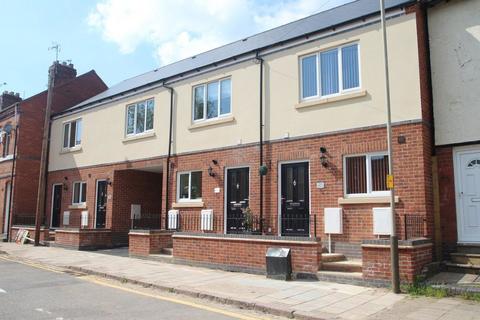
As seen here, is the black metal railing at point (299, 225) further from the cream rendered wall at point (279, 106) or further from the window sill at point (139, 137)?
the window sill at point (139, 137)

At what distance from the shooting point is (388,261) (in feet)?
30.1

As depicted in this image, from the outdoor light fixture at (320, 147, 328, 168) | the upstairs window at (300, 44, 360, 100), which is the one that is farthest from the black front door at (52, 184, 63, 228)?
the outdoor light fixture at (320, 147, 328, 168)

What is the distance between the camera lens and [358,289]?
9.23 metres

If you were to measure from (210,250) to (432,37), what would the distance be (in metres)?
8.32

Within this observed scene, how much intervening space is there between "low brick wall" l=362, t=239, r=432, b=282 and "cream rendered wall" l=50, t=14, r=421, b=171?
11.7 feet

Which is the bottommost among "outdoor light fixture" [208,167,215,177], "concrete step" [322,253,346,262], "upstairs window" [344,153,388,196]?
"concrete step" [322,253,346,262]

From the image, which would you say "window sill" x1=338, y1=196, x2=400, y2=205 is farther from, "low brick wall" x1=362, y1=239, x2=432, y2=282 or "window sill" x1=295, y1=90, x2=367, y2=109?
"window sill" x1=295, y1=90, x2=367, y2=109

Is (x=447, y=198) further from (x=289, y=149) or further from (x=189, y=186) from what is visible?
(x=189, y=186)

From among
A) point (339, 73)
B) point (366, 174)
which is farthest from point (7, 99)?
point (366, 174)

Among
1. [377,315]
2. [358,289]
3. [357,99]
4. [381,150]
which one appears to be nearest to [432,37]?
[357,99]

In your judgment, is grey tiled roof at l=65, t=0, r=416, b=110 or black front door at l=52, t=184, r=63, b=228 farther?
black front door at l=52, t=184, r=63, b=228

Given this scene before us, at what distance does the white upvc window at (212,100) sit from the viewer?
1576 cm

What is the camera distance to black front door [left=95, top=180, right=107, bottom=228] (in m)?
20.3

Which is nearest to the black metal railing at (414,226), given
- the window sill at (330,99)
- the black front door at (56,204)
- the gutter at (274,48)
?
the window sill at (330,99)
